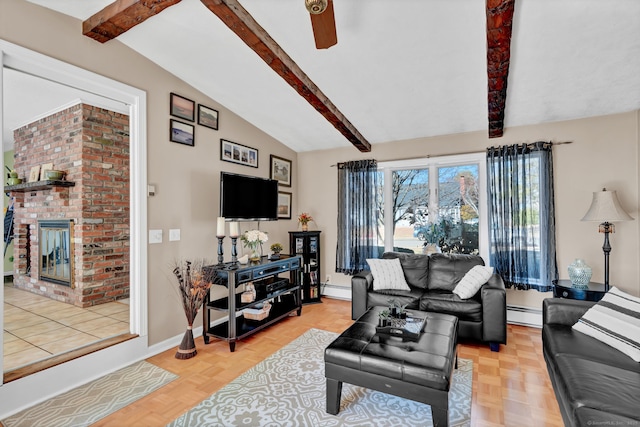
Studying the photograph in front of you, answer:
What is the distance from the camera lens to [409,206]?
14.9 ft

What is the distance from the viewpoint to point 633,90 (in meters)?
2.93

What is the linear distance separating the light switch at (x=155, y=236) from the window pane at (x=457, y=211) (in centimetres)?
342

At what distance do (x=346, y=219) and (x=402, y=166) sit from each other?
1165mm

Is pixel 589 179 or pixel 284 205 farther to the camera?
pixel 284 205

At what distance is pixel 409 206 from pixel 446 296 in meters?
1.61

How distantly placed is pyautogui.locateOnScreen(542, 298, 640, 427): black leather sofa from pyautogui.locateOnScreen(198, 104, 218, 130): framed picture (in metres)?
3.76

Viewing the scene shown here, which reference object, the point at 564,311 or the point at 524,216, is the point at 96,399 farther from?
the point at 524,216

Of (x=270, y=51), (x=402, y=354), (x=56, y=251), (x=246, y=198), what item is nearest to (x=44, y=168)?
(x=56, y=251)

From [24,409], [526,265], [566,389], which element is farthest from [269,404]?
[526,265]

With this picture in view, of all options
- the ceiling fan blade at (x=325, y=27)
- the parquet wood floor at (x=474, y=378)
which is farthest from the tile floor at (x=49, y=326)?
the ceiling fan blade at (x=325, y=27)

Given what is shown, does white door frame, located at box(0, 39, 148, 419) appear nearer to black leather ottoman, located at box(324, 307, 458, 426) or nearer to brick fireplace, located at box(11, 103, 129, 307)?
brick fireplace, located at box(11, 103, 129, 307)

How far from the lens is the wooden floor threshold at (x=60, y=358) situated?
6.85 feet

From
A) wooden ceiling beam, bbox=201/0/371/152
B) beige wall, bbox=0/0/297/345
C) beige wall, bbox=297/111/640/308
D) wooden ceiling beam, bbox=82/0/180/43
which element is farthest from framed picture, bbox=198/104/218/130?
beige wall, bbox=297/111/640/308

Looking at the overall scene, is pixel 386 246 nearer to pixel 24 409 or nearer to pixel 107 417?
pixel 107 417
